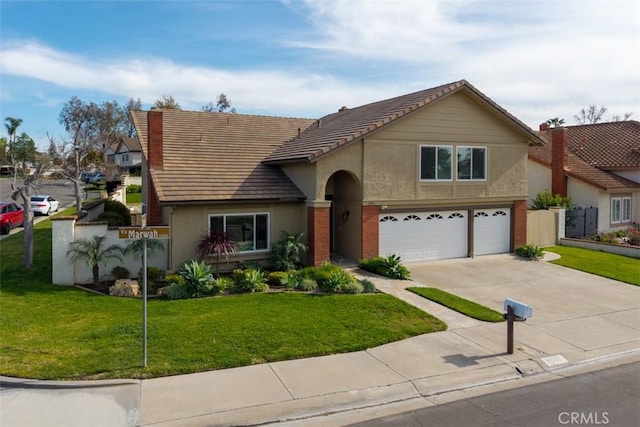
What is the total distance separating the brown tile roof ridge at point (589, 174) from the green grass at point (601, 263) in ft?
18.7

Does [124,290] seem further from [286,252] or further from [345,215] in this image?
[345,215]

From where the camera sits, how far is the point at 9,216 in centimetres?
2542

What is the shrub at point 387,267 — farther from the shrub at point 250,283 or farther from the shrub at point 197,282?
the shrub at point 197,282

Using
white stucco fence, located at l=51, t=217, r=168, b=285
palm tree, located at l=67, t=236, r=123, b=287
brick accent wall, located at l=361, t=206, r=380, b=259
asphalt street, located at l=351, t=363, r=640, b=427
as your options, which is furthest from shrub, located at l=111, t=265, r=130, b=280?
asphalt street, located at l=351, t=363, r=640, b=427

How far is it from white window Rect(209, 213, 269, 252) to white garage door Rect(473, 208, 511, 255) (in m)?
8.67

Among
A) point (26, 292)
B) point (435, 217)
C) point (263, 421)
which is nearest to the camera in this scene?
point (263, 421)

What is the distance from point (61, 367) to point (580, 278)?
15.6 meters

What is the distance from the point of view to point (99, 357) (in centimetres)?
895

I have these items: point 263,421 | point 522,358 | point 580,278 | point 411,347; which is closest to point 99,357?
point 263,421

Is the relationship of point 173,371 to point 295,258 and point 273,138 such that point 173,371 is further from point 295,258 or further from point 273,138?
point 273,138

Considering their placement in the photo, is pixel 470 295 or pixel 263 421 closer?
pixel 263 421

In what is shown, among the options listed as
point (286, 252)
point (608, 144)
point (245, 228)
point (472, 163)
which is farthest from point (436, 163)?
point (608, 144)

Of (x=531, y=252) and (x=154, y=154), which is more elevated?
(x=154, y=154)

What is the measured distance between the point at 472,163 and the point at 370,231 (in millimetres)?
5344
